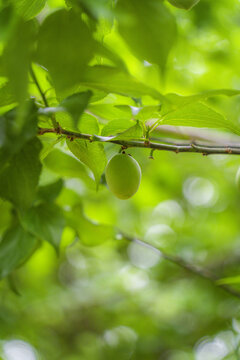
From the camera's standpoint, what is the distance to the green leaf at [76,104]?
1.44 ft

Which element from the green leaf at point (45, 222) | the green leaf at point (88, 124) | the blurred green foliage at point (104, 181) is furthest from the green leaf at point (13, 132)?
the green leaf at point (45, 222)

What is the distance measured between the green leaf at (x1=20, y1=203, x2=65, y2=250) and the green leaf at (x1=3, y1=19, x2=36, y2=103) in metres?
0.43

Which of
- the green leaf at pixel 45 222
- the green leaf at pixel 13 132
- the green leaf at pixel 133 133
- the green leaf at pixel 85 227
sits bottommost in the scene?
the green leaf at pixel 13 132

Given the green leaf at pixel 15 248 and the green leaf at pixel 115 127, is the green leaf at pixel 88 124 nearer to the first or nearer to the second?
the green leaf at pixel 115 127

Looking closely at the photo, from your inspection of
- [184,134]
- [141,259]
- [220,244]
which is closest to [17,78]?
[184,134]

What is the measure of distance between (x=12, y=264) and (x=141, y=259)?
1528 mm

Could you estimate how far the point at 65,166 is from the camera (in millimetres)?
879

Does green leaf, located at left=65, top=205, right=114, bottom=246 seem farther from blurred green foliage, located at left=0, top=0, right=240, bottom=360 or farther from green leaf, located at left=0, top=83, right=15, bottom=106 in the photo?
green leaf, located at left=0, top=83, right=15, bottom=106

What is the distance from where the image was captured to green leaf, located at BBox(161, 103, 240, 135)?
1.83 feet

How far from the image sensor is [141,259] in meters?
2.24

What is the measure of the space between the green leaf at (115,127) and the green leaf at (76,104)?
5.8 inches

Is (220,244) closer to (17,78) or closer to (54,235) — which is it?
(54,235)

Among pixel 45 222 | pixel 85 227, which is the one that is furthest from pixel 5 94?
pixel 85 227

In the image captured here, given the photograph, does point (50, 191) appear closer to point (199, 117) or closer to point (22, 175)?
point (22, 175)
